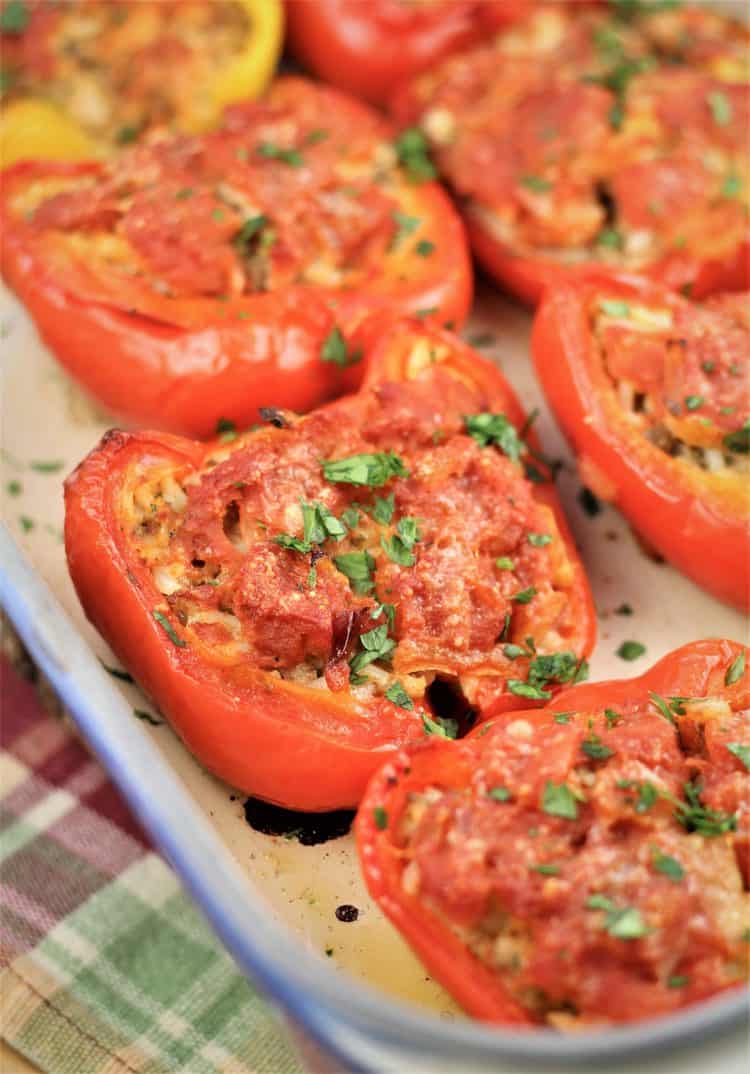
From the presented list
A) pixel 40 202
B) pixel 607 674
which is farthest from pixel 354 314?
pixel 607 674

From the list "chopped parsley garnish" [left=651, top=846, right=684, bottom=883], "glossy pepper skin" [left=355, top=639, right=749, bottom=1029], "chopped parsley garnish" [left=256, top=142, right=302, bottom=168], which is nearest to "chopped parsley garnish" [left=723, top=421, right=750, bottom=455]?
"glossy pepper skin" [left=355, top=639, right=749, bottom=1029]

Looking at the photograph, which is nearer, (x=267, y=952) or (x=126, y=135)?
(x=267, y=952)

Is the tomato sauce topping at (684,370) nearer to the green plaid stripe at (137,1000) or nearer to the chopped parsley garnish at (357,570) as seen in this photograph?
the chopped parsley garnish at (357,570)

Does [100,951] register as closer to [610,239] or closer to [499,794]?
[499,794]

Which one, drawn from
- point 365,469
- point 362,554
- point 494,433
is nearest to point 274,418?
point 365,469

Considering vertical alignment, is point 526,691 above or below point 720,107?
below

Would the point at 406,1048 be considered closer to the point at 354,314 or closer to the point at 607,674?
the point at 607,674
